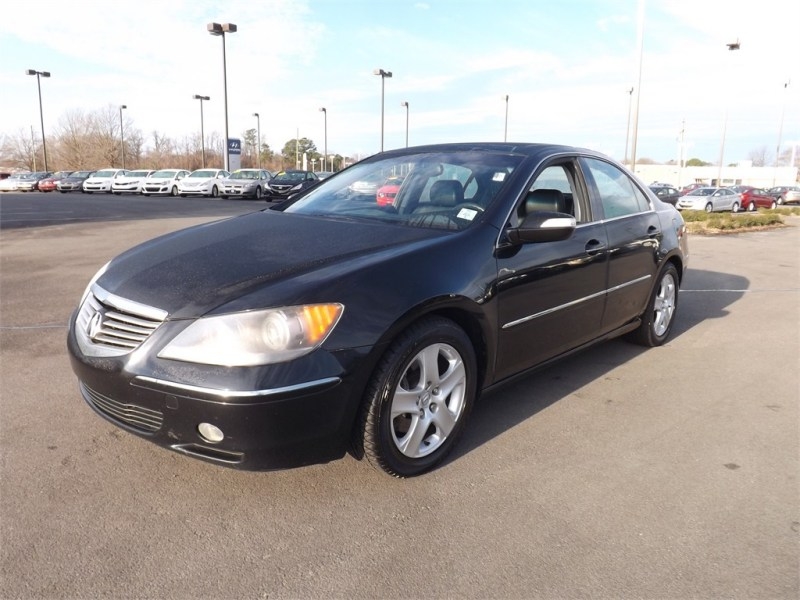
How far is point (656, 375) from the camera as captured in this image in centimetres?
456

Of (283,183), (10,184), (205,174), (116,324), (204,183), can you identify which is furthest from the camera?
(10,184)

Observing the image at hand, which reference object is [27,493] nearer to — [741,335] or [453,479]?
[453,479]

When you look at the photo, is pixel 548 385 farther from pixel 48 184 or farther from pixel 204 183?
pixel 48 184

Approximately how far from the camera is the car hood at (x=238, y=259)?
263 cm

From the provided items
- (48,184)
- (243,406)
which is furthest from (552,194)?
(48,184)

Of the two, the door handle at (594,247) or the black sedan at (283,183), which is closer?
the door handle at (594,247)

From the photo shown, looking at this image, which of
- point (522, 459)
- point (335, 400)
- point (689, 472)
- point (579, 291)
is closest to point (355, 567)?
point (335, 400)

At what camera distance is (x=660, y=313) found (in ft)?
17.1

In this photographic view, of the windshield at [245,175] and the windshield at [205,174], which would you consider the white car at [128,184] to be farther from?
the windshield at [245,175]

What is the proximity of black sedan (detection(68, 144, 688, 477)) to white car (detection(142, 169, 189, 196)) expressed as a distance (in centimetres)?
3244

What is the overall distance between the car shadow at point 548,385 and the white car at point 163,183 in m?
31.8

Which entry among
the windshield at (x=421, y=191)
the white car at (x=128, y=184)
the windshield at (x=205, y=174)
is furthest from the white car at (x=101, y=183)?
the windshield at (x=421, y=191)

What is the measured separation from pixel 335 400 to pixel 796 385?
359 centimetres

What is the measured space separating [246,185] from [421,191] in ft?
92.7
